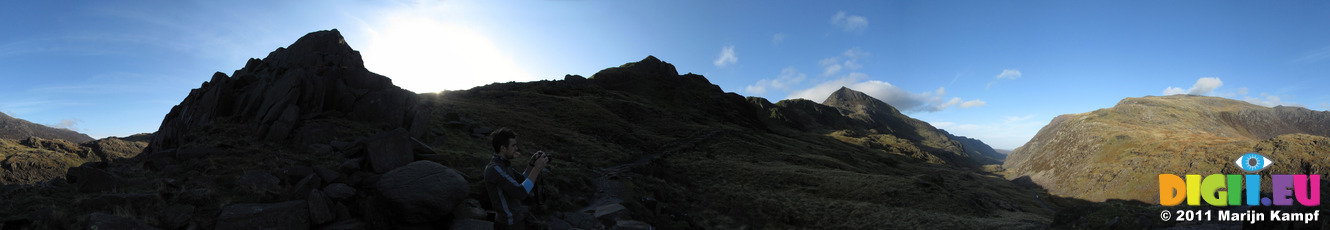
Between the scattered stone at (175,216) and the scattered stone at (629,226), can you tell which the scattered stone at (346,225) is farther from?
the scattered stone at (629,226)

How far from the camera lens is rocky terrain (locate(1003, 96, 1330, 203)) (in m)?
41.8

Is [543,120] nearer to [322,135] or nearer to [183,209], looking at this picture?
[322,135]

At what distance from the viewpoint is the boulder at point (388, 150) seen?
11.8m

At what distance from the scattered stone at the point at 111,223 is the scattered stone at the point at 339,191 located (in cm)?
255

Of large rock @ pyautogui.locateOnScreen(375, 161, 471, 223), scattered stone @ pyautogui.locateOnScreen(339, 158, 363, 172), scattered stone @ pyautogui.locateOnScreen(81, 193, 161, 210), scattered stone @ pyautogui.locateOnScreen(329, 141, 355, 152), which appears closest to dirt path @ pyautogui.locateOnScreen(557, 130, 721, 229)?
large rock @ pyautogui.locateOnScreen(375, 161, 471, 223)

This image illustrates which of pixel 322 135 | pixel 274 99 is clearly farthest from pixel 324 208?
pixel 274 99

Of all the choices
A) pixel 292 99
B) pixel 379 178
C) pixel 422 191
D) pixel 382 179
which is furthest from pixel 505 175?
pixel 292 99

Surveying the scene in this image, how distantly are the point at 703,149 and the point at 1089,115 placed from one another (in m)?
75.0

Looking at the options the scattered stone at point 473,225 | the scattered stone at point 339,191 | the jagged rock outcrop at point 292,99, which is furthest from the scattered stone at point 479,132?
the scattered stone at point 473,225

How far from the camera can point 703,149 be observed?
55625 mm

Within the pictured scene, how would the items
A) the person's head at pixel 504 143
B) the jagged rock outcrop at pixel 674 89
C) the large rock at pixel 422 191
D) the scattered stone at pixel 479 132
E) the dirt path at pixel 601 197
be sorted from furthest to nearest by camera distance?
the jagged rock outcrop at pixel 674 89
the scattered stone at pixel 479 132
the dirt path at pixel 601 197
the large rock at pixel 422 191
the person's head at pixel 504 143

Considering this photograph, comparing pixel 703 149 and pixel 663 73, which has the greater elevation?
pixel 663 73

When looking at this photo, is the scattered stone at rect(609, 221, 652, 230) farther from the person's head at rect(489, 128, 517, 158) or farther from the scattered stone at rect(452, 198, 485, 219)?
the person's head at rect(489, 128, 517, 158)

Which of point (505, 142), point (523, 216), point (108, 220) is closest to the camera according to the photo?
point (108, 220)
